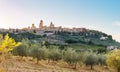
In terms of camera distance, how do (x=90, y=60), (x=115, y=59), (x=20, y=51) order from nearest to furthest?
(x=115, y=59) < (x=20, y=51) < (x=90, y=60)

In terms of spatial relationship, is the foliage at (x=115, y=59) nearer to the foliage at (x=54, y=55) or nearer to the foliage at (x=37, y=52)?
the foliage at (x=37, y=52)

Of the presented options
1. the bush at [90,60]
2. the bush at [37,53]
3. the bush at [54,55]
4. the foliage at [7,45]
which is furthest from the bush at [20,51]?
the foliage at [7,45]

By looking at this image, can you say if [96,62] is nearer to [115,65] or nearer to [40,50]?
[40,50]

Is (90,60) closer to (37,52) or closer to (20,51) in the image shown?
(37,52)

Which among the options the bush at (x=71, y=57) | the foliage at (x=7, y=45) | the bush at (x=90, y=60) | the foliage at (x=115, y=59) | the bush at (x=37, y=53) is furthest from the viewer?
the bush at (x=90, y=60)

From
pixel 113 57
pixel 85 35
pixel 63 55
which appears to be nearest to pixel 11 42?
pixel 113 57

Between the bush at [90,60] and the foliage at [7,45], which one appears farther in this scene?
the bush at [90,60]

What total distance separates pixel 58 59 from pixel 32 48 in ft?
31.4

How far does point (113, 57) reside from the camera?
34.4 meters

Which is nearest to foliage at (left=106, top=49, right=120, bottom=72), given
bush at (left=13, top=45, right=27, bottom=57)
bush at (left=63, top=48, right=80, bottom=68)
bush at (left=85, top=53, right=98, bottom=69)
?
bush at (left=63, top=48, right=80, bottom=68)

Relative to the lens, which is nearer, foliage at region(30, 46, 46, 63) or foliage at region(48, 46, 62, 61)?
foliage at region(30, 46, 46, 63)

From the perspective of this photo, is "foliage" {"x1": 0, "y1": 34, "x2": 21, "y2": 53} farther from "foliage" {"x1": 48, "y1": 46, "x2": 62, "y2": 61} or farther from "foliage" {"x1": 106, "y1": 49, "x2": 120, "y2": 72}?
"foliage" {"x1": 48, "y1": 46, "x2": 62, "y2": 61}

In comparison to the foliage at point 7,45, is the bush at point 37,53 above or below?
below

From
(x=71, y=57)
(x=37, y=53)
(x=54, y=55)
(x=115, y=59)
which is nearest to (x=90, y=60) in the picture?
(x=71, y=57)
